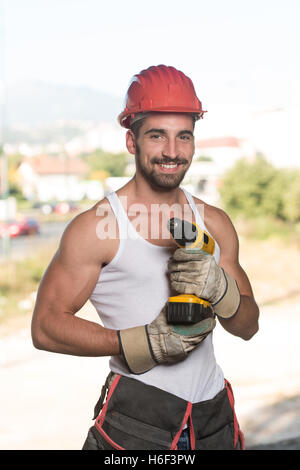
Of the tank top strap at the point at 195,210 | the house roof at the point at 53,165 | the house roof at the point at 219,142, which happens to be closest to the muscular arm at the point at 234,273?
the tank top strap at the point at 195,210

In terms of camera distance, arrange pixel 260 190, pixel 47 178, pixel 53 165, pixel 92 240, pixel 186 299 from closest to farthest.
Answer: pixel 186 299 < pixel 92 240 < pixel 260 190 < pixel 47 178 < pixel 53 165

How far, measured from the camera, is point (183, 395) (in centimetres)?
278

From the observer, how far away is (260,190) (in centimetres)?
2338

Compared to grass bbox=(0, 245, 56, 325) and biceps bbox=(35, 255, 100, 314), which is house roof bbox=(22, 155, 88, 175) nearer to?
grass bbox=(0, 245, 56, 325)

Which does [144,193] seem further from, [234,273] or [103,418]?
[103,418]

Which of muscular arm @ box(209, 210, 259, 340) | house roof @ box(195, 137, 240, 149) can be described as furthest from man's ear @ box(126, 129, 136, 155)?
house roof @ box(195, 137, 240, 149)

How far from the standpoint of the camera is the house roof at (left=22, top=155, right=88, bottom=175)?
9462 cm

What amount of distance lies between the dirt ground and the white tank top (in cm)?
332

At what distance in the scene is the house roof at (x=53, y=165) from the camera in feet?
310

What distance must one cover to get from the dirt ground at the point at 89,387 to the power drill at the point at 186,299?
145 inches

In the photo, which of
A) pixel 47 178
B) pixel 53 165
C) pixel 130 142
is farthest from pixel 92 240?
pixel 53 165

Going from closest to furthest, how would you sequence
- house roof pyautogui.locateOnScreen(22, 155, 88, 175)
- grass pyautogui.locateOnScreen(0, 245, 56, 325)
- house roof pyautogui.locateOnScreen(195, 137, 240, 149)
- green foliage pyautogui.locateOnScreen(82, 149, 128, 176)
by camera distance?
grass pyautogui.locateOnScreen(0, 245, 56, 325), house roof pyautogui.locateOnScreen(195, 137, 240, 149), green foliage pyautogui.locateOnScreen(82, 149, 128, 176), house roof pyautogui.locateOnScreen(22, 155, 88, 175)

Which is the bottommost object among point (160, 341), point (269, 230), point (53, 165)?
point (269, 230)

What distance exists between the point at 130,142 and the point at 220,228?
1.98 feet
